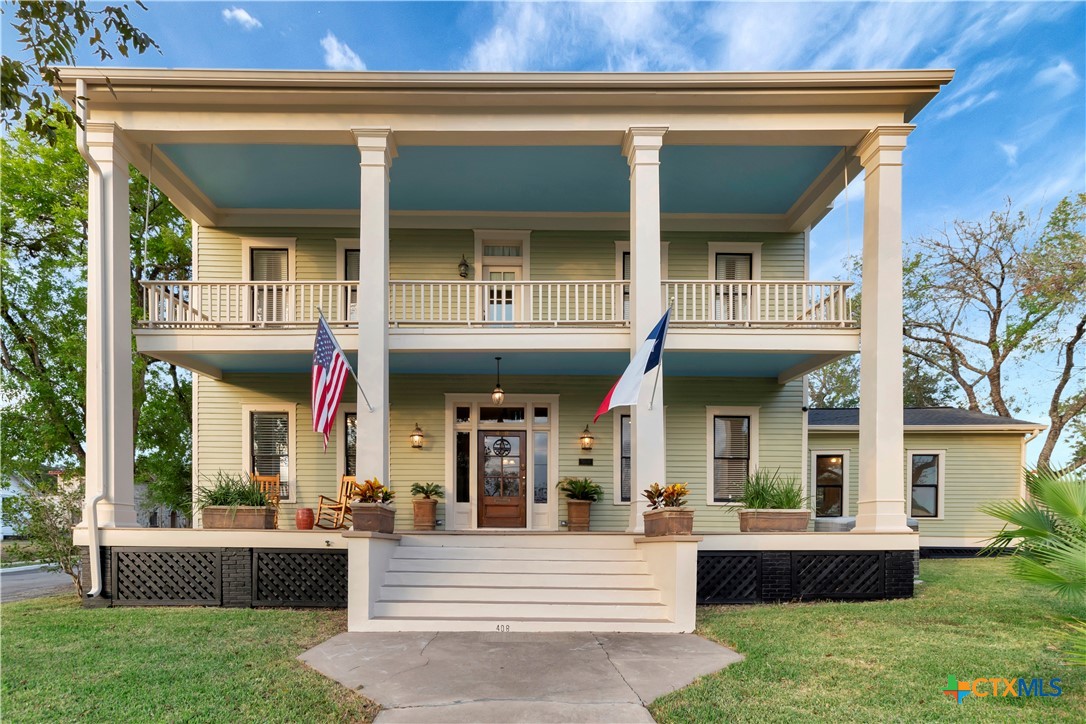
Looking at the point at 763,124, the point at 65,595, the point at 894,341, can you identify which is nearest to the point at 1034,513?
the point at 894,341

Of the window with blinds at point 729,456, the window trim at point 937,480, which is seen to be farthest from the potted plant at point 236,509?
the window trim at point 937,480

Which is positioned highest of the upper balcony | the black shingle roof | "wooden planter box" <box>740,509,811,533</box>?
the upper balcony

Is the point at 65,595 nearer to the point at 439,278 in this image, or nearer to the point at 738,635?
the point at 439,278

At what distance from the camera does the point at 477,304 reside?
32.2ft

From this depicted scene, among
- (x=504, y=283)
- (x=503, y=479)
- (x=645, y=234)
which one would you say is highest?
(x=645, y=234)

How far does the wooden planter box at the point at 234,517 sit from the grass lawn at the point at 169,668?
1.23 meters

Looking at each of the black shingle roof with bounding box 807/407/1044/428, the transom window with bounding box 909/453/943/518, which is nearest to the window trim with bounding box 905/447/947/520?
A: the transom window with bounding box 909/453/943/518

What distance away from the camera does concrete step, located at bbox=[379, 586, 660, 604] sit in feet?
23.1

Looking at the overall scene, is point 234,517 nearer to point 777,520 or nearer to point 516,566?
point 516,566

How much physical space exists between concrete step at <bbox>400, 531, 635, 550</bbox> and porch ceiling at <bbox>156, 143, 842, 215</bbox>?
5.78 meters

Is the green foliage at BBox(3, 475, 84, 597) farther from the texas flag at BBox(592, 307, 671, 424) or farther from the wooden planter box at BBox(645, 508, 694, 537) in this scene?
the wooden planter box at BBox(645, 508, 694, 537)

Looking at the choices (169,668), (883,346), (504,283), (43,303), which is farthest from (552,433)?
(43,303)

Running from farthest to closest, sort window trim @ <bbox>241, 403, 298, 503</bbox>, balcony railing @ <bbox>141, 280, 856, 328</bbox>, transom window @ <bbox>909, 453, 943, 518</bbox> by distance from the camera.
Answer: transom window @ <bbox>909, 453, 943, 518</bbox> < window trim @ <bbox>241, 403, 298, 503</bbox> < balcony railing @ <bbox>141, 280, 856, 328</bbox>

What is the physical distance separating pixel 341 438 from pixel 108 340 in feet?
13.9
